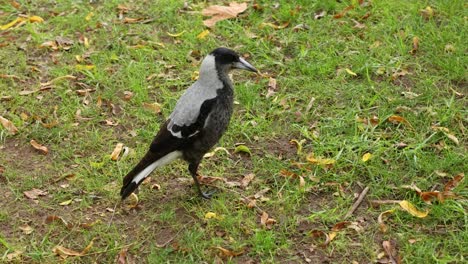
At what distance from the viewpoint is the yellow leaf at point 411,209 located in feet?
12.1

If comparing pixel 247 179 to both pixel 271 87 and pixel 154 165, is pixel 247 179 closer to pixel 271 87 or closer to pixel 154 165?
pixel 154 165

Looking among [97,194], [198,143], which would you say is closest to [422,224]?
[198,143]

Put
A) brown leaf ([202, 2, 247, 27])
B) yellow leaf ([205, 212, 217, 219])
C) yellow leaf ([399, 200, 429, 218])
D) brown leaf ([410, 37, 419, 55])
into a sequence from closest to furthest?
1. yellow leaf ([399, 200, 429, 218])
2. yellow leaf ([205, 212, 217, 219])
3. brown leaf ([410, 37, 419, 55])
4. brown leaf ([202, 2, 247, 27])

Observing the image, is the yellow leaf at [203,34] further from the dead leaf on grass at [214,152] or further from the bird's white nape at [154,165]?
the bird's white nape at [154,165]

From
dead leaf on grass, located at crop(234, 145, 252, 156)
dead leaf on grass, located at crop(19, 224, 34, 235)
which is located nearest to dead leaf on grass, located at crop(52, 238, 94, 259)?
dead leaf on grass, located at crop(19, 224, 34, 235)

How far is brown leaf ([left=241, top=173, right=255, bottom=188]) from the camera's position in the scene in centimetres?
419

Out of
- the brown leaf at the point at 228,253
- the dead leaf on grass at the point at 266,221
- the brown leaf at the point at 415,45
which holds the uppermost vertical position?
the brown leaf at the point at 415,45

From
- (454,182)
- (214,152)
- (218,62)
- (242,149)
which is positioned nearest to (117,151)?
(214,152)

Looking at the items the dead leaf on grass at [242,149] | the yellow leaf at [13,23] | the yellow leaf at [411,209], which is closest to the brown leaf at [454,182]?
the yellow leaf at [411,209]

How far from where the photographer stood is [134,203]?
4.09 meters

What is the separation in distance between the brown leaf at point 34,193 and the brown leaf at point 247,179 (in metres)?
1.44

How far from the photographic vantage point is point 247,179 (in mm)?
4227

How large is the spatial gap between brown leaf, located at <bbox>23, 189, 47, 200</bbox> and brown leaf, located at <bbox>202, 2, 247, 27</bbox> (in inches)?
103

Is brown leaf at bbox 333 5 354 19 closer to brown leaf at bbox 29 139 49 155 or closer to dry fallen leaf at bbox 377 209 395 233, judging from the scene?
dry fallen leaf at bbox 377 209 395 233
